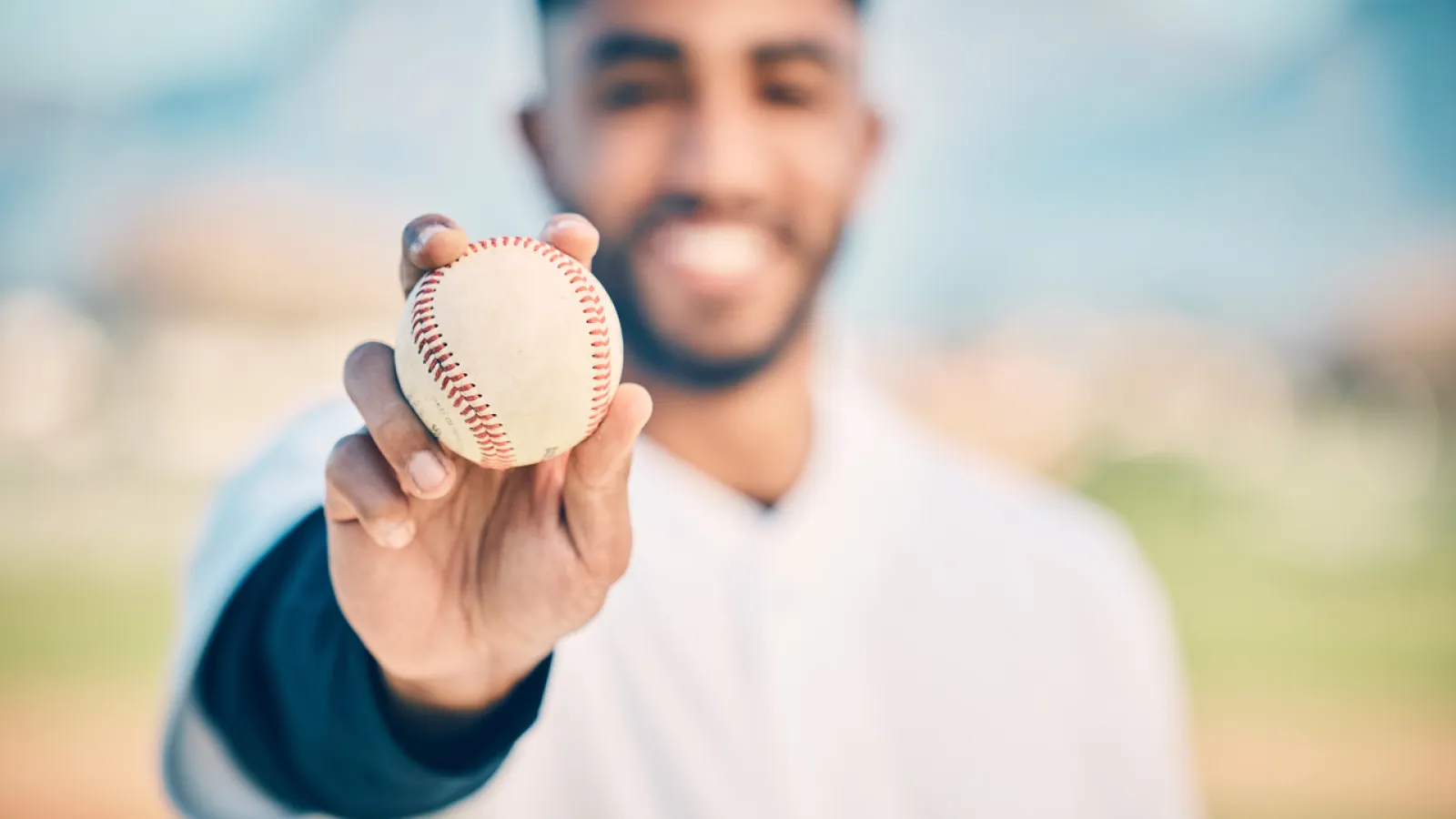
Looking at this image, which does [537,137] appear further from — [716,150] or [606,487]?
[606,487]

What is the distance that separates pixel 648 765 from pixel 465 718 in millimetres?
458

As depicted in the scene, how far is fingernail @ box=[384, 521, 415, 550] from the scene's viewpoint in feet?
1.98

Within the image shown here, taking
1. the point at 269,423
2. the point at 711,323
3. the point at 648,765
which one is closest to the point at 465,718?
the point at 648,765

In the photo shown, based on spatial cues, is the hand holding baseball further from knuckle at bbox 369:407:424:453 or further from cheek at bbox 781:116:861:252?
cheek at bbox 781:116:861:252

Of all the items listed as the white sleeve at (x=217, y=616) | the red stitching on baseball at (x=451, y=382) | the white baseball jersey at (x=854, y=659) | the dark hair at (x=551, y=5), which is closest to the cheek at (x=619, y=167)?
the dark hair at (x=551, y=5)

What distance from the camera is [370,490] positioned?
1.96 ft

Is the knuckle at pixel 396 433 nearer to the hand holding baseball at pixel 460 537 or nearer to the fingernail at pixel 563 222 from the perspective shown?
the hand holding baseball at pixel 460 537

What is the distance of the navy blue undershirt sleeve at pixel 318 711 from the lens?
72 cm

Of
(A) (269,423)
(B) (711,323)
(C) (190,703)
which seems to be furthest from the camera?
(A) (269,423)

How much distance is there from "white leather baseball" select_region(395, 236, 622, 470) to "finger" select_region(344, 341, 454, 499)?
5 cm

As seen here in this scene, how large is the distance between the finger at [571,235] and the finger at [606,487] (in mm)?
115

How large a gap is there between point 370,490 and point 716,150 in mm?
811

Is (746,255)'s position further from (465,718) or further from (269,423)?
(269,423)

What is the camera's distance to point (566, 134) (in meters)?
1.33
